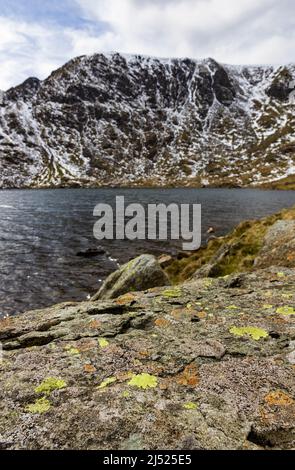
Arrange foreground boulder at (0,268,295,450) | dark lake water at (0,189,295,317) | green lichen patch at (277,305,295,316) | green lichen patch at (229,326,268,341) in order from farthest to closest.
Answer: dark lake water at (0,189,295,317) → green lichen patch at (277,305,295,316) → green lichen patch at (229,326,268,341) → foreground boulder at (0,268,295,450)

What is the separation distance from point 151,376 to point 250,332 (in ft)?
7.63

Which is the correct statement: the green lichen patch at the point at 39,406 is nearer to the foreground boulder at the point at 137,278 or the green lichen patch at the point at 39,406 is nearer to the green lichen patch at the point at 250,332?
the green lichen patch at the point at 250,332

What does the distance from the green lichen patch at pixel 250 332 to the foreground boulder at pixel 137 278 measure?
12.1 m

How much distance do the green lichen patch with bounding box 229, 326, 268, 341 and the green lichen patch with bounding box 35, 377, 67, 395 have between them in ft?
10.5

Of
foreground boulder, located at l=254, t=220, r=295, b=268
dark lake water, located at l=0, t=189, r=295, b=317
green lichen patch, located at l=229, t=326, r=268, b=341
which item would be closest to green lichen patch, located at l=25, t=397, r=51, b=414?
green lichen patch, located at l=229, t=326, r=268, b=341

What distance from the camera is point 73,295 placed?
2928 cm

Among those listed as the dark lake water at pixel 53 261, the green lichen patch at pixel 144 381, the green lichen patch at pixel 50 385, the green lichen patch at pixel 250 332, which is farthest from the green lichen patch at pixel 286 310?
the dark lake water at pixel 53 261

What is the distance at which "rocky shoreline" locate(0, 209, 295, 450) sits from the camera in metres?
3.90

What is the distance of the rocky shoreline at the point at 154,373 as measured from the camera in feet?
12.8

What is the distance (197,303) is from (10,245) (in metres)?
46.5

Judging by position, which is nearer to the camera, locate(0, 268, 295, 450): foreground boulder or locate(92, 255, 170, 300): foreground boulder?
locate(0, 268, 295, 450): foreground boulder

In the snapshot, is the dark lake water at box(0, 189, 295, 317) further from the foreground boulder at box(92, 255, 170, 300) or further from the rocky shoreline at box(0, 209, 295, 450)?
the rocky shoreline at box(0, 209, 295, 450)

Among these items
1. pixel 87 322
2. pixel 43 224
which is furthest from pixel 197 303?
pixel 43 224

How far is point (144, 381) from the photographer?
16.1 ft
